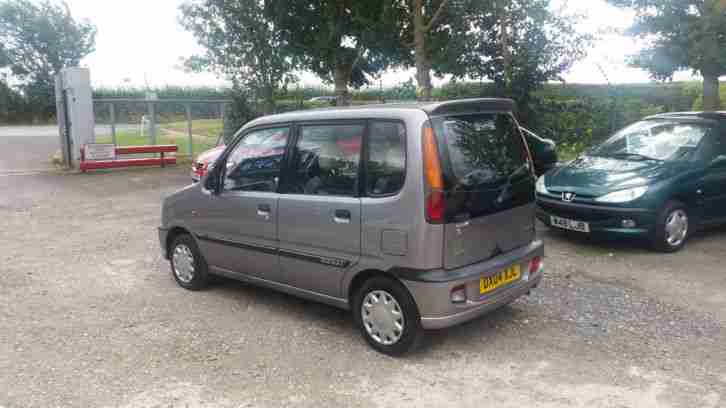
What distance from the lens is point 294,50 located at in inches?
614

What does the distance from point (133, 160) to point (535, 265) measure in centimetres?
1273

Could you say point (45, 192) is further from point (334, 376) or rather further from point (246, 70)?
point (334, 376)

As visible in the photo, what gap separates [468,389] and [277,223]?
6.42 ft

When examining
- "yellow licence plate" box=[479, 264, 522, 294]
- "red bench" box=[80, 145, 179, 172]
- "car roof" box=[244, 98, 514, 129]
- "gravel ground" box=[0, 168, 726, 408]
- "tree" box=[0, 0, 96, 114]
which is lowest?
"gravel ground" box=[0, 168, 726, 408]

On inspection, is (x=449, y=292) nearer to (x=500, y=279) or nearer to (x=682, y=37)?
(x=500, y=279)

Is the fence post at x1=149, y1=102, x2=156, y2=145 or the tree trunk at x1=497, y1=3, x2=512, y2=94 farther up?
the tree trunk at x1=497, y1=3, x2=512, y2=94

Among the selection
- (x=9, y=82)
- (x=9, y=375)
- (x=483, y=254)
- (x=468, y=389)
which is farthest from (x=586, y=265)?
(x=9, y=82)

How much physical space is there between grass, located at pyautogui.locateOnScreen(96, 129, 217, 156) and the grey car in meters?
13.5

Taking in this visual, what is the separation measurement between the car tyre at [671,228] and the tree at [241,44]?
10888 millimetres

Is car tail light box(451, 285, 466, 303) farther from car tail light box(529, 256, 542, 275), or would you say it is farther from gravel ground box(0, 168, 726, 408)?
car tail light box(529, 256, 542, 275)

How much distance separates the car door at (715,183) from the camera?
727cm

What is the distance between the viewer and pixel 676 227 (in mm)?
6953

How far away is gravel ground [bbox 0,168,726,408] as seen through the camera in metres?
3.85

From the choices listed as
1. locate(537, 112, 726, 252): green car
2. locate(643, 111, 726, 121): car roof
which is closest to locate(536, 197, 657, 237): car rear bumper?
locate(537, 112, 726, 252): green car
